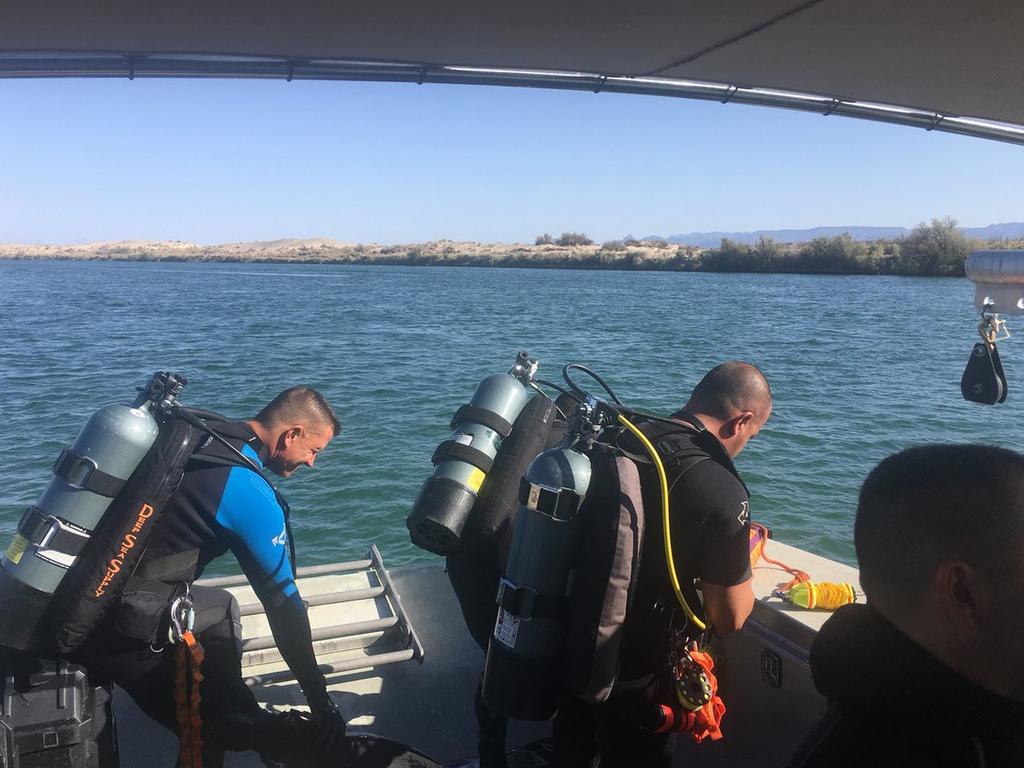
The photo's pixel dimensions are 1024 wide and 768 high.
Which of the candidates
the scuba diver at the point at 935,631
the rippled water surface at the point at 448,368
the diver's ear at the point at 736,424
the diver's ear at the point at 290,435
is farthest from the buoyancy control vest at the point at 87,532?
the rippled water surface at the point at 448,368

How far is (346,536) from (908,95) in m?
6.89

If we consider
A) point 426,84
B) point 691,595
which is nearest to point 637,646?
point 691,595

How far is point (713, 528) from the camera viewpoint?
188cm

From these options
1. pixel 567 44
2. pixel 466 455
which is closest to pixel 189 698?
pixel 466 455

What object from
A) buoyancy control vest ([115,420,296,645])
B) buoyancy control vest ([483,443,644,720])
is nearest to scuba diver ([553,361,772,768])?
buoyancy control vest ([483,443,644,720])

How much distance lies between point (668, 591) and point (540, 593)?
346 mm

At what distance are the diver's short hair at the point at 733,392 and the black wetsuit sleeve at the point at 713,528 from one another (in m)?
0.45

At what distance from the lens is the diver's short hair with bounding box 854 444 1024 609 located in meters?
0.98

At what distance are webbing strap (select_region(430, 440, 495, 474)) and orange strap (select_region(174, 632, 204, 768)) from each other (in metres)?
0.91

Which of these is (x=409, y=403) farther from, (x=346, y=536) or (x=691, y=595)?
(x=691, y=595)

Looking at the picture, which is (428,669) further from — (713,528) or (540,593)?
(713,528)

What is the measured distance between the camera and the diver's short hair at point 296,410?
2.68m

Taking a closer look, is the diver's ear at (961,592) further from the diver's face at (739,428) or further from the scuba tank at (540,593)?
the diver's face at (739,428)

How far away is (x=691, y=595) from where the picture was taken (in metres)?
1.99
